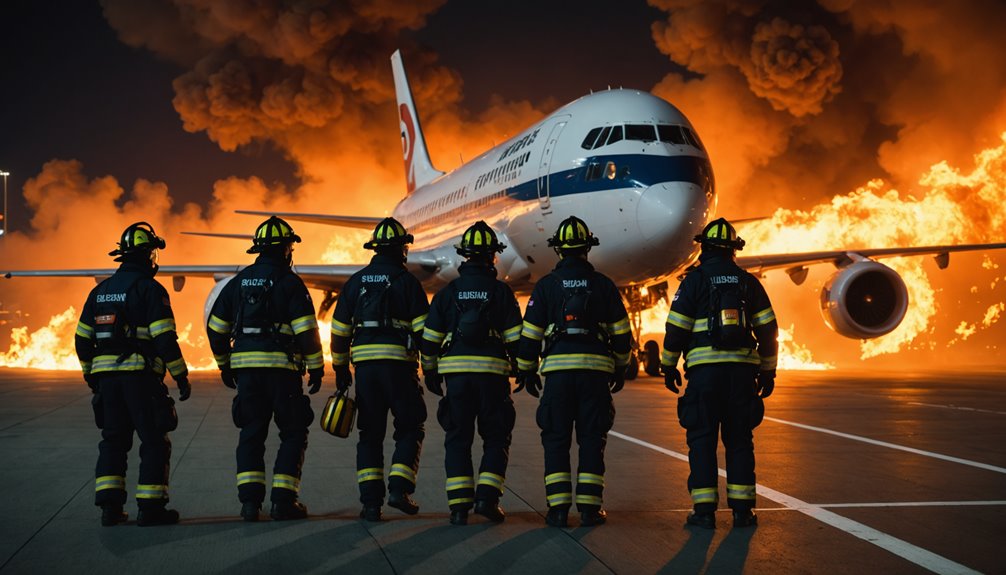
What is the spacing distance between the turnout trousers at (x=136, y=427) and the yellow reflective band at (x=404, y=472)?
1.40 m

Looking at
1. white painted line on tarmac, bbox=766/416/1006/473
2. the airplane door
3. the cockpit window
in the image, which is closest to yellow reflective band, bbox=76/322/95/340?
white painted line on tarmac, bbox=766/416/1006/473

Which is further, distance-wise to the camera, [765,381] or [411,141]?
[411,141]

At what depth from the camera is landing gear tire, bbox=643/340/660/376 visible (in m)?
19.8

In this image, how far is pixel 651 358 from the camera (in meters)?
19.8

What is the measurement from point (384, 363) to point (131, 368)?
1.58 metres

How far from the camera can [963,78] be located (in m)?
32.7

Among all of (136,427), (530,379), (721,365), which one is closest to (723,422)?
(721,365)

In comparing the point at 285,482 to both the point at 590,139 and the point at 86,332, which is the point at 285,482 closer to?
the point at 86,332

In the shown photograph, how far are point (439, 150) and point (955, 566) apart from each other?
4751 cm

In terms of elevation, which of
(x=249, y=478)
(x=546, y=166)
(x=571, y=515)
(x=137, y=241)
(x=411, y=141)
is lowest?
(x=571, y=515)

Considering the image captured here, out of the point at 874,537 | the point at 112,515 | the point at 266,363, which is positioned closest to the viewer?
the point at 874,537

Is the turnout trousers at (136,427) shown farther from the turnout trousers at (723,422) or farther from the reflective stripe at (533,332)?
the turnout trousers at (723,422)

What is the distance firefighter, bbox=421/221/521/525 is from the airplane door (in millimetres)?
9563

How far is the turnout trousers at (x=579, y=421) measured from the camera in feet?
21.1
